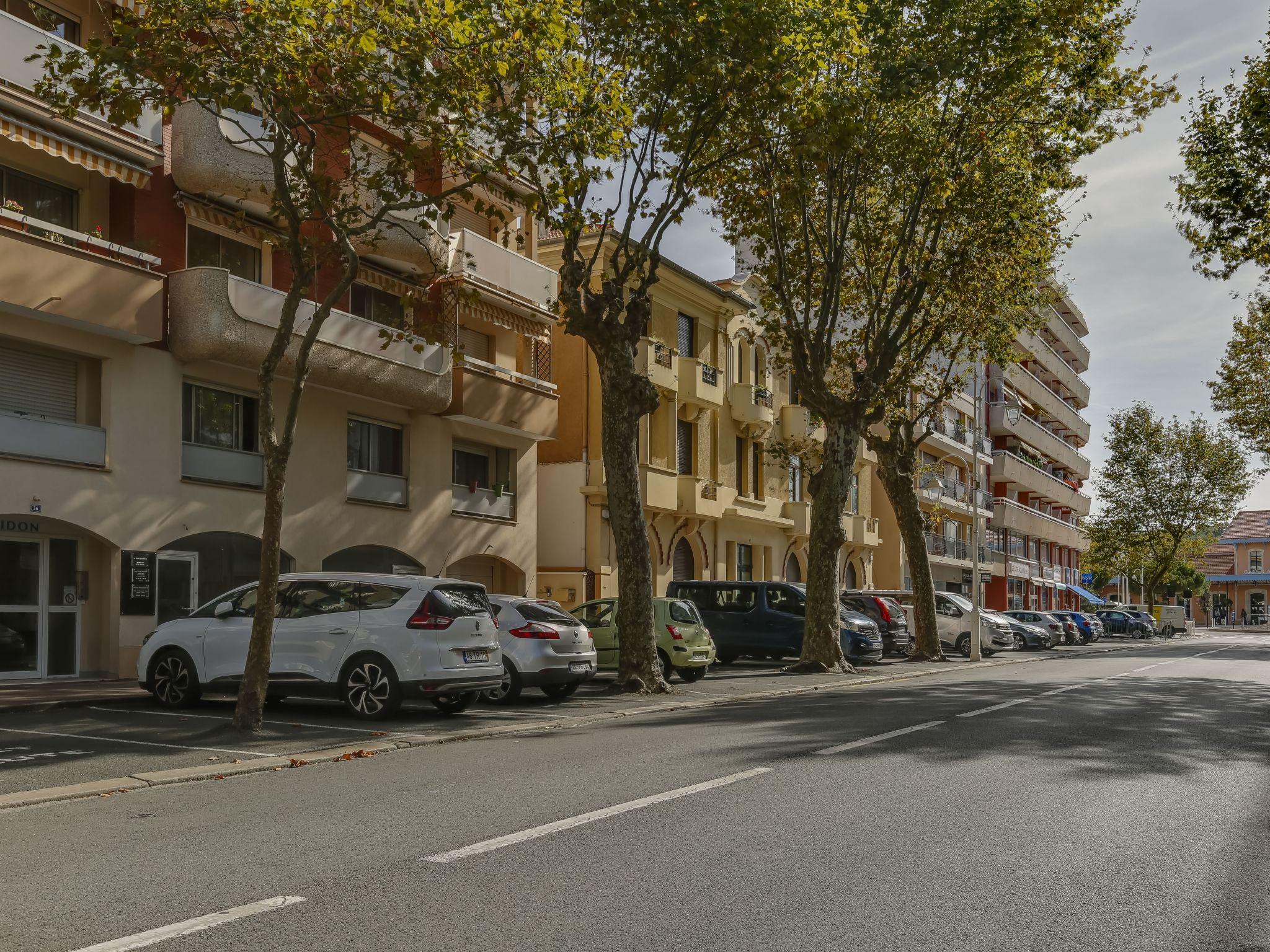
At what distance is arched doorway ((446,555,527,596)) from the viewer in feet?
99.2

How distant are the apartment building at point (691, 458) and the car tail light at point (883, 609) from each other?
4.27 metres

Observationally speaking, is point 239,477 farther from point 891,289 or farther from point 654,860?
point 654,860

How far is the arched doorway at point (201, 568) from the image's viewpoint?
21469 millimetres

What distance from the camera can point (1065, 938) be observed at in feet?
16.7

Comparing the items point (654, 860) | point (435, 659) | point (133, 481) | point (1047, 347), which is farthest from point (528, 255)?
point (1047, 347)

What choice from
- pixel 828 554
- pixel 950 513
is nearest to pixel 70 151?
pixel 828 554

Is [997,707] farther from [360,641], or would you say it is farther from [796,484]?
[796,484]

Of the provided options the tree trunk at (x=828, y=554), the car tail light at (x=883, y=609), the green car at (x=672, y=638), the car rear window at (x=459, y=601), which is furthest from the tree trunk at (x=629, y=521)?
the car tail light at (x=883, y=609)

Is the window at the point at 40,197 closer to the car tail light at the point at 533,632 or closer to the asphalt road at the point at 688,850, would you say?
the car tail light at the point at 533,632

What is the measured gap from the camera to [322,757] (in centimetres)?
1166

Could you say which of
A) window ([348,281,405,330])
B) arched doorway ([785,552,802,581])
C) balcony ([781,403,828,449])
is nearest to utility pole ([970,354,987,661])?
balcony ([781,403,828,449])

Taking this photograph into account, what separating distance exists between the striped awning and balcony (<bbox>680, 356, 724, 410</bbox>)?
20193 millimetres

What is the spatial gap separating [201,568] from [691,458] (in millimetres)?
19587

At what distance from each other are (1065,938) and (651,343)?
31.8 metres
